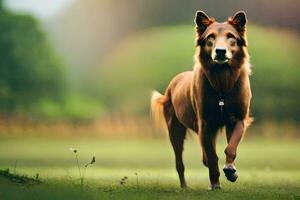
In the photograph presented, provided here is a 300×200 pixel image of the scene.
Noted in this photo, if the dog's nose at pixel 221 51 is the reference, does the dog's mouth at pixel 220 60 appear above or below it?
below

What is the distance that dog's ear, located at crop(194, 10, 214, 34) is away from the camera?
7.11 metres

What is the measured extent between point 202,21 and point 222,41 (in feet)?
1.08

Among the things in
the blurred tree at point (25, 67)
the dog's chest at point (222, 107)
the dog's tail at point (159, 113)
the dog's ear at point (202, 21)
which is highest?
the blurred tree at point (25, 67)

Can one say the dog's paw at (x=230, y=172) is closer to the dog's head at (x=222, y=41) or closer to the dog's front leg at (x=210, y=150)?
the dog's front leg at (x=210, y=150)

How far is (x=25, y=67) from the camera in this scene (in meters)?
10.8

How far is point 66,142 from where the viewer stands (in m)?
10.3

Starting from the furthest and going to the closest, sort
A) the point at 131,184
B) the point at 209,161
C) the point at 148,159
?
the point at 148,159 < the point at 131,184 < the point at 209,161

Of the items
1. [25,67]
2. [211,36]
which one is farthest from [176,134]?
[25,67]

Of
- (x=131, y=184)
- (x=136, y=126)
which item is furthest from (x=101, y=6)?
(x=131, y=184)

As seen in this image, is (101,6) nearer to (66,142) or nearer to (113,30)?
(113,30)

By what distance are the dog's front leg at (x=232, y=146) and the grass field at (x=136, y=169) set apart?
197mm

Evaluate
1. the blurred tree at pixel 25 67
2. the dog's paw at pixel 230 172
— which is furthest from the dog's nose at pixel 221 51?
the blurred tree at pixel 25 67

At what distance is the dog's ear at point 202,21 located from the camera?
7.11 meters

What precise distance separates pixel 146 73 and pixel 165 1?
82 centimetres
